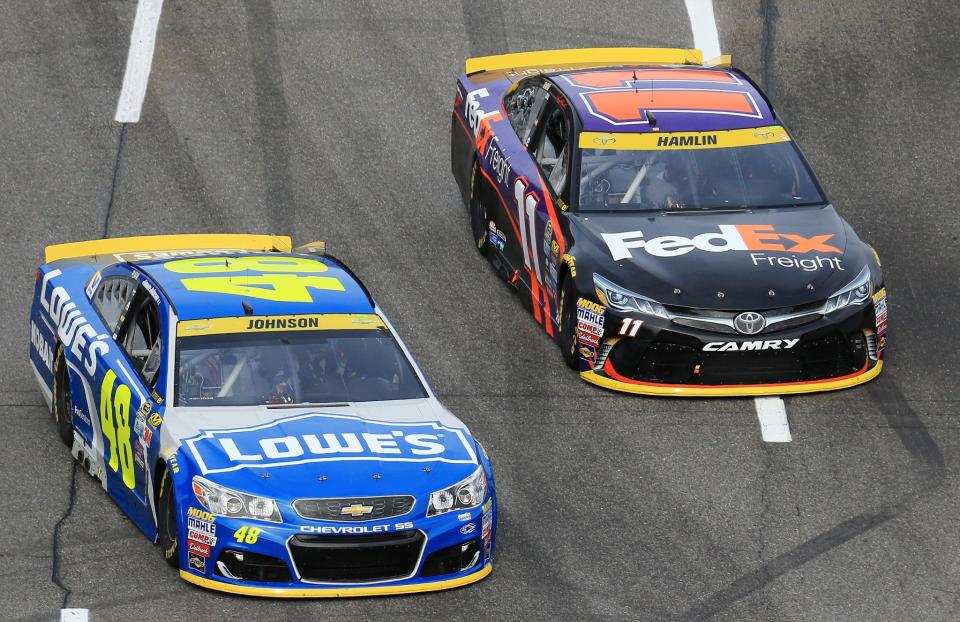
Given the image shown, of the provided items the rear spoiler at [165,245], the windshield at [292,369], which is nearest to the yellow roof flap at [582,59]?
the rear spoiler at [165,245]

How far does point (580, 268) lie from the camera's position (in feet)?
41.5

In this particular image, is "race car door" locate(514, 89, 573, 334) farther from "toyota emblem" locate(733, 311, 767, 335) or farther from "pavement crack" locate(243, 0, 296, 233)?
"pavement crack" locate(243, 0, 296, 233)

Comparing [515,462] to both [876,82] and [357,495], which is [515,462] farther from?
[876,82]

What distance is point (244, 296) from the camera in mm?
10773

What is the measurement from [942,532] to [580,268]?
317 cm

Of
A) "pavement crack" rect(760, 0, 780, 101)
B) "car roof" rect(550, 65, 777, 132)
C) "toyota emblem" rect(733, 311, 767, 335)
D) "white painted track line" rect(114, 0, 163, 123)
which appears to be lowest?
"pavement crack" rect(760, 0, 780, 101)

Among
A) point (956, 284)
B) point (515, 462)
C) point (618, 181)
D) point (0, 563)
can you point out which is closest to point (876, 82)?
point (956, 284)

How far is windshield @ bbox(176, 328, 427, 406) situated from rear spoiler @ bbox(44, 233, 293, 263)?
2226mm

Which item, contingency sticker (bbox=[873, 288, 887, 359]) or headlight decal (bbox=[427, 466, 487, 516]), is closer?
headlight decal (bbox=[427, 466, 487, 516])

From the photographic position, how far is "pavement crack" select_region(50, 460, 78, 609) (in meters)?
9.59

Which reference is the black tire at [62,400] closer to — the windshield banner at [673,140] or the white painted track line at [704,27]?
the windshield banner at [673,140]

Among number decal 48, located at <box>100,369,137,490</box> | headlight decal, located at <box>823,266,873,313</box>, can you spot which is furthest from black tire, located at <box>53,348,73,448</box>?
headlight decal, located at <box>823,266,873,313</box>

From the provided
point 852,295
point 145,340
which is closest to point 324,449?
point 145,340

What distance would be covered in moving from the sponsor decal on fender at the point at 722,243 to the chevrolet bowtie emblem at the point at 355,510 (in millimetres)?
3798
